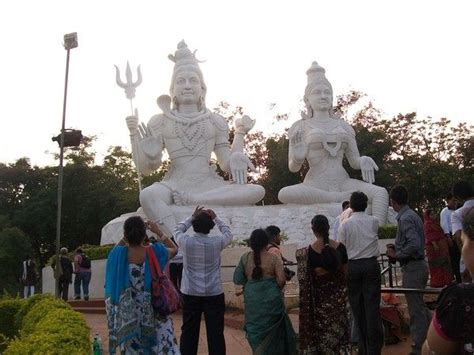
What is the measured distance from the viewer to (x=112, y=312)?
18.2ft

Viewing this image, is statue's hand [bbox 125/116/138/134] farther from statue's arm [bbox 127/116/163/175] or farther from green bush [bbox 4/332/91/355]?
green bush [bbox 4/332/91/355]

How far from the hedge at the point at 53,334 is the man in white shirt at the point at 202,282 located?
94 centimetres

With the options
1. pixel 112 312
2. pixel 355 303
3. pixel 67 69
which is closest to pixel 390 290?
pixel 355 303

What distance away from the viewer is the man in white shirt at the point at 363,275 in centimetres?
643

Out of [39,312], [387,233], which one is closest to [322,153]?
[387,233]

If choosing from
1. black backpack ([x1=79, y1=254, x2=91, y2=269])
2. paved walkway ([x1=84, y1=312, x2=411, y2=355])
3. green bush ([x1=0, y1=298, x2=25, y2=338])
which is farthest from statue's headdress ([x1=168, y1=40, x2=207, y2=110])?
green bush ([x1=0, y1=298, x2=25, y2=338])

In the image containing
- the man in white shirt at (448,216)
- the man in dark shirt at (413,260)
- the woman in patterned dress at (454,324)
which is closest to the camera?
the woman in patterned dress at (454,324)

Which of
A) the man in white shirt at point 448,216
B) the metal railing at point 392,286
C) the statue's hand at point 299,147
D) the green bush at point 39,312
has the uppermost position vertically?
the statue's hand at point 299,147

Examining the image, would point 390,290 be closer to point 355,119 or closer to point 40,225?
point 355,119

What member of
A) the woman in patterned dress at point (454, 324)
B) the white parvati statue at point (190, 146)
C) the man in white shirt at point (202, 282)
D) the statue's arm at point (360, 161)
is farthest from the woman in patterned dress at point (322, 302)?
the statue's arm at point (360, 161)

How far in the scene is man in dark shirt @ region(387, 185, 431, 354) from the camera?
6617 mm

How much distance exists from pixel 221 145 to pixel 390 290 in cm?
1307

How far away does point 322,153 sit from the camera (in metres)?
18.9

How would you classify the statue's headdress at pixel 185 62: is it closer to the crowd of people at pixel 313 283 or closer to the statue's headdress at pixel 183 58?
the statue's headdress at pixel 183 58
